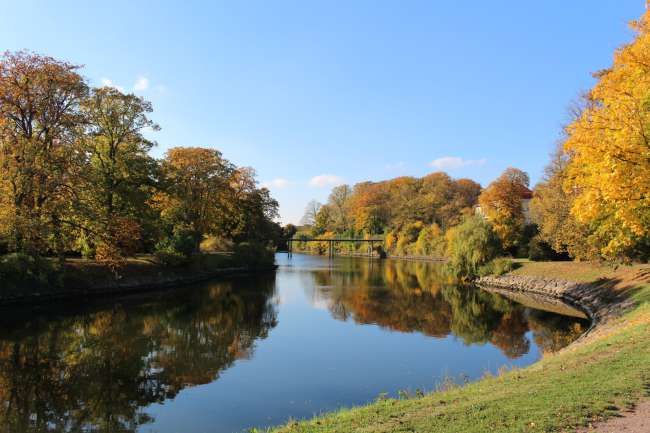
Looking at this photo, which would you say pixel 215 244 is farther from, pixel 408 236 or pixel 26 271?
pixel 408 236

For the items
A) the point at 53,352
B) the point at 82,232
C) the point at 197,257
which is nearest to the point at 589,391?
the point at 53,352

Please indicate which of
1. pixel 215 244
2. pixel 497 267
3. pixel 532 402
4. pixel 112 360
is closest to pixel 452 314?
pixel 497 267

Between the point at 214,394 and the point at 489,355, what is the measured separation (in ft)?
35.6

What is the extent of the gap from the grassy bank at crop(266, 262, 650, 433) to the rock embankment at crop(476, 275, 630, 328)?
41.8ft

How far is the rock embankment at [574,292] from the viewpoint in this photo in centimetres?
2352

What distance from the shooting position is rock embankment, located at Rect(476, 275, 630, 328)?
23.5 m

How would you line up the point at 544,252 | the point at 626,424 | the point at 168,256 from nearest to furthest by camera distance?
the point at 626,424 < the point at 168,256 < the point at 544,252

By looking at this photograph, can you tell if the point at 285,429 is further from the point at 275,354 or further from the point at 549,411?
the point at 275,354

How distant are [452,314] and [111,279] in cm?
2270

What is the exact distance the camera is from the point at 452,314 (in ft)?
89.9

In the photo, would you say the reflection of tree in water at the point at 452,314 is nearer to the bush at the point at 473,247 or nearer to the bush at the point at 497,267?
the bush at the point at 473,247

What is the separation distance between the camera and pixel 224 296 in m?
34.0

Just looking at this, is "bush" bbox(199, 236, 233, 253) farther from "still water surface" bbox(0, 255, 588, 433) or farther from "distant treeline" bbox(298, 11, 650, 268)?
"distant treeline" bbox(298, 11, 650, 268)

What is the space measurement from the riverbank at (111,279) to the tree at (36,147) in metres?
2.25
